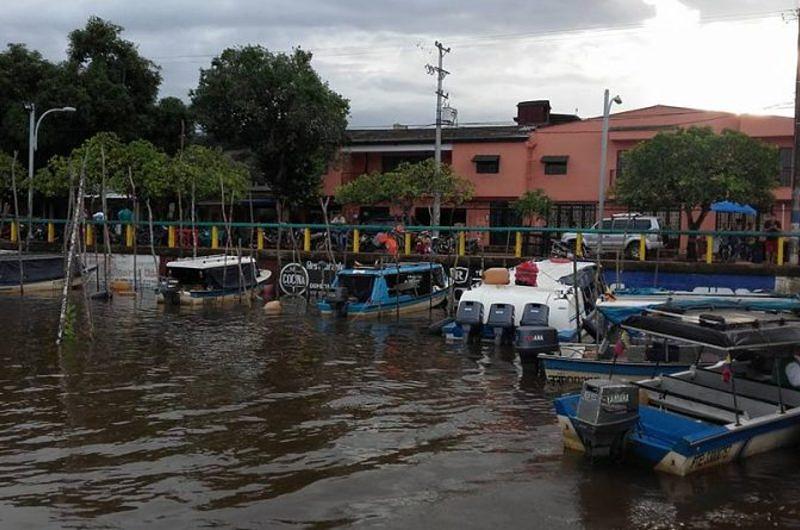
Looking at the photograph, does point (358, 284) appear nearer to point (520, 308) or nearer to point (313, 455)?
point (520, 308)

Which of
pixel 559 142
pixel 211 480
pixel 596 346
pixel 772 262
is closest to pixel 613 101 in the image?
pixel 559 142

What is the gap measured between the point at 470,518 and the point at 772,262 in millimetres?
23680

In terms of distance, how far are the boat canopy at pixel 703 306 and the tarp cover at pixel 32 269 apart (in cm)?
2398

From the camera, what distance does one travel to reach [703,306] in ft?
44.0

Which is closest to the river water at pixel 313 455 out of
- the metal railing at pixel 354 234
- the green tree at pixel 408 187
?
the metal railing at pixel 354 234

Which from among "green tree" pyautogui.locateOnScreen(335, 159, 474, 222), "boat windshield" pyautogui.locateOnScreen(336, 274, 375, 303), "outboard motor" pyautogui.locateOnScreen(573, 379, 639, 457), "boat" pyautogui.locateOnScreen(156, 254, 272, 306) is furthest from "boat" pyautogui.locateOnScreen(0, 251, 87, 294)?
"outboard motor" pyautogui.locateOnScreen(573, 379, 639, 457)

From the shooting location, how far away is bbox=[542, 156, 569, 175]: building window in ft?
147

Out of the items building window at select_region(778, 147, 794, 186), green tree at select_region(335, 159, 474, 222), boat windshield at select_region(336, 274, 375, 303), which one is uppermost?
building window at select_region(778, 147, 794, 186)

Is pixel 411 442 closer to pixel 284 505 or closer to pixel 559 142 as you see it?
pixel 284 505

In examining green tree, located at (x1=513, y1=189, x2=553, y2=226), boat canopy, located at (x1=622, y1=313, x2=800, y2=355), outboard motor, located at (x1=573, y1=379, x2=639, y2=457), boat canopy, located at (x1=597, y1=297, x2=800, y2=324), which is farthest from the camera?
green tree, located at (x1=513, y1=189, x2=553, y2=226)

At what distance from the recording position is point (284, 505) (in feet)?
30.5

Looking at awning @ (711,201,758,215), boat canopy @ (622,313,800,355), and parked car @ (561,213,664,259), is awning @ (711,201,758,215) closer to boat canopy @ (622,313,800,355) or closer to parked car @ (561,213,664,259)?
parked car @ (561,213,664,259)

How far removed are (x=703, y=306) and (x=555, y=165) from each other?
32.5 m

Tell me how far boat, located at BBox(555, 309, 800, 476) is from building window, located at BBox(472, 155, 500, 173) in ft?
110
